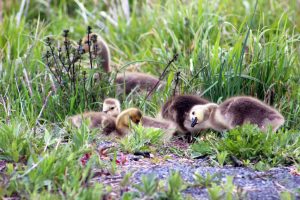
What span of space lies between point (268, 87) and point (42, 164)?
2.74 m

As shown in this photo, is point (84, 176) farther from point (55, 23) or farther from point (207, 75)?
point (55, 23)

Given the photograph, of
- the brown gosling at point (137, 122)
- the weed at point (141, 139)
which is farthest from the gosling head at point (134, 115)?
the weed at point (141, 139)

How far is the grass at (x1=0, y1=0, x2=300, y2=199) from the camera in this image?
13.9ft

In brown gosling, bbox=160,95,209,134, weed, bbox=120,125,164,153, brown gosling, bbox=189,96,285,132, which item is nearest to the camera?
weed, bbox=120,125,164,153

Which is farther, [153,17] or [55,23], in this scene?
[55,23]

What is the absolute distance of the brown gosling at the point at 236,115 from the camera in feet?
17.6

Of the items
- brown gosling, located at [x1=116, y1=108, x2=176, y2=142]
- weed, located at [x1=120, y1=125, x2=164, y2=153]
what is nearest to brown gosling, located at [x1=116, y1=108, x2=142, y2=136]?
brown gosling, located at [x1=116, y1=108, x2=176, y2=142]

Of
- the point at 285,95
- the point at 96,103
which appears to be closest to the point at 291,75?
the point at 285,95

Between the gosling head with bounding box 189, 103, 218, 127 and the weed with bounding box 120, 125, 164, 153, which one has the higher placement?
the gosling head with bounding box 189, 103, 218, 127

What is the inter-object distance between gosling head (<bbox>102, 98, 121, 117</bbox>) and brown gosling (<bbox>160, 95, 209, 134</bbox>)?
0.36m

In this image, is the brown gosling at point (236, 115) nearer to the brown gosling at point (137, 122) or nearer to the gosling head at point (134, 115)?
the brown gosling at point (137, 122)

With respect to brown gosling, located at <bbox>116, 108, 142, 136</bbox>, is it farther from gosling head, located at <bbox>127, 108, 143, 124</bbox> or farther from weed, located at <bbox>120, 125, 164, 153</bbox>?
weed, located at <bbox>120, 125, 164, 153</bbox>

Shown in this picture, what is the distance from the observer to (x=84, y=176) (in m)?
3.96

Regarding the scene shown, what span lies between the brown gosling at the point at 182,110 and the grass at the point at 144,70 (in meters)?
0.21
